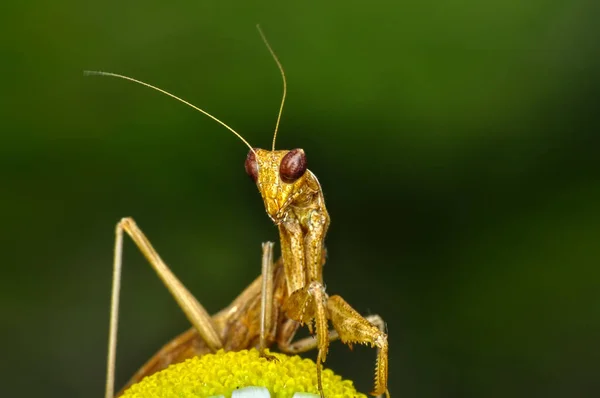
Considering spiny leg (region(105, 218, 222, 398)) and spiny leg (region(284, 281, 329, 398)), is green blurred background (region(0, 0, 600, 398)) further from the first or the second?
spiny leg (region(284, 281, 329, 398))

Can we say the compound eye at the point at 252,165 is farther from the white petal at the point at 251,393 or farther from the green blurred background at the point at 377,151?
the green blurred background at the point at 377,151

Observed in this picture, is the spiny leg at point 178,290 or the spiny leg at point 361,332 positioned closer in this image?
the spiny leg at point 361,332

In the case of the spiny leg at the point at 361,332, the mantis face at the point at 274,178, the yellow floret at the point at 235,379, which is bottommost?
the yellow floret at the point at 235,379

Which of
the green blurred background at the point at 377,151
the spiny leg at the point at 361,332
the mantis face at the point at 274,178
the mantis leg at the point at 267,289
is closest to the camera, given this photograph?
the spiny leg at the point at 361,332

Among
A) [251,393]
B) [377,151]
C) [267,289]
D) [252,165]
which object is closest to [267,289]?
[267,289]

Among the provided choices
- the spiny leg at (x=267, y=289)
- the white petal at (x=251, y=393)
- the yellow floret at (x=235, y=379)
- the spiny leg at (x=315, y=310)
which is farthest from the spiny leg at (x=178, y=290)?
the white petal at (x=251, y=393)

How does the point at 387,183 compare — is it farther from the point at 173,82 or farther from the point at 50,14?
the point at 50,14
